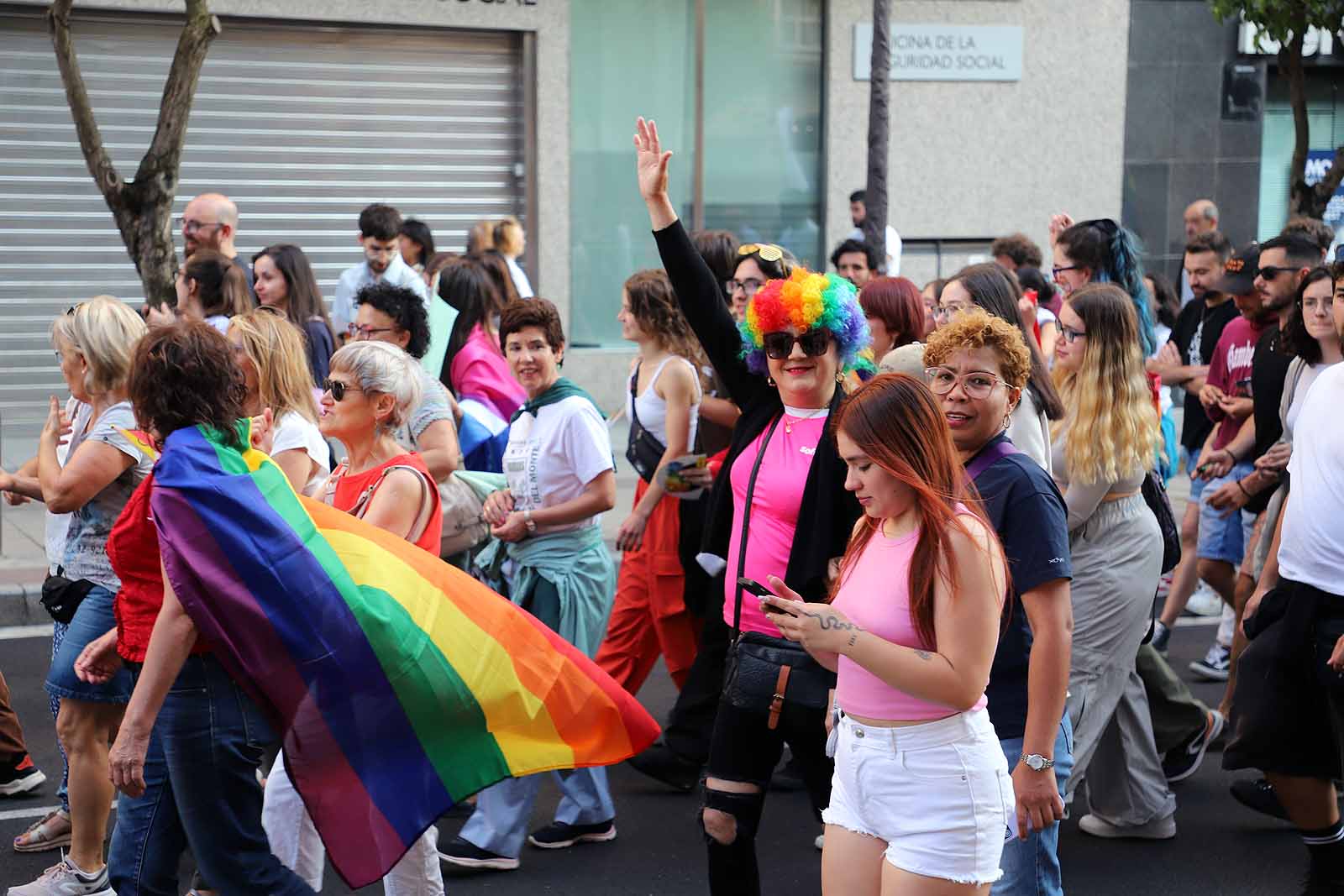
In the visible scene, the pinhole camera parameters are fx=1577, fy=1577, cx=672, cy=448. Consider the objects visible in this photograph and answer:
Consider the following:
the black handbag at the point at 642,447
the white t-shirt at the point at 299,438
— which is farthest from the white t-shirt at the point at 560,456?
the white t-shirt at the point at 299,438

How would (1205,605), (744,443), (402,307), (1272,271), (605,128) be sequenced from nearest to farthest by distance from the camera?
(744,443)
(402,307)
(1272,271)
(1205,605)
(605,128)

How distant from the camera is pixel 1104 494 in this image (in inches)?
193

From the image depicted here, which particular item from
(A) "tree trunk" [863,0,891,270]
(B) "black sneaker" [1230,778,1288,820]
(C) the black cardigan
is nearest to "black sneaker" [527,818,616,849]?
(C) the black cardigan

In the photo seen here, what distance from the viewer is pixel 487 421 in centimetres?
699

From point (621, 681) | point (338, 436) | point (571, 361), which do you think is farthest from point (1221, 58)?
point (338, 436)

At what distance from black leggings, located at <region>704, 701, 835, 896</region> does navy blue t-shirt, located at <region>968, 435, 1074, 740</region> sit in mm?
492

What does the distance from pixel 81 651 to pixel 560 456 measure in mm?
1661

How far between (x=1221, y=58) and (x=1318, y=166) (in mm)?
2129

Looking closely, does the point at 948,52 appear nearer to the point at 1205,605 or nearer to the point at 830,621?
the point at 1205,605

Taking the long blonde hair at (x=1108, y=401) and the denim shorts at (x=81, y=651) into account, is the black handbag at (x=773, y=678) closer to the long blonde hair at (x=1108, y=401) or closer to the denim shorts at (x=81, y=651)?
the long blonde hair at (x=1108, y=401)

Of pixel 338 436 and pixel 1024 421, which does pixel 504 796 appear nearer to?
pixel 338 436

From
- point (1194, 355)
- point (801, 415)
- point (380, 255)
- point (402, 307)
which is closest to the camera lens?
point (801, 415)

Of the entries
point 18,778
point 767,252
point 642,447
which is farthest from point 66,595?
point 767,252

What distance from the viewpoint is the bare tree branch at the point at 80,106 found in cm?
927
